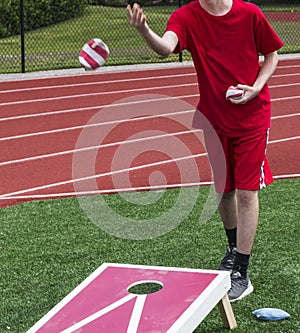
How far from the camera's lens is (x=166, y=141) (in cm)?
1024

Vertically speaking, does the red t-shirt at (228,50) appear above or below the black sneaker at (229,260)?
above

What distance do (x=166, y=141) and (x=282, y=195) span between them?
3111 mm

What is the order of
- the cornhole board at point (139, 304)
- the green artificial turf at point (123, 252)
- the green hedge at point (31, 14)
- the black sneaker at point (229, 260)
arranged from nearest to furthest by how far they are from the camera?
the cornhole board at point (139, 304), the green artificial turf at point (123, 252), the black sneaker at point (229, 260), the green hedge at point (31, 14)

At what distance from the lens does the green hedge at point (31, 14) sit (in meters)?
22.9

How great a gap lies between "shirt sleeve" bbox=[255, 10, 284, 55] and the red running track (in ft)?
11.2

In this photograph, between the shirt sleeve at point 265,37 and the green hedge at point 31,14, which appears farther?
the green hedge at point 31,14

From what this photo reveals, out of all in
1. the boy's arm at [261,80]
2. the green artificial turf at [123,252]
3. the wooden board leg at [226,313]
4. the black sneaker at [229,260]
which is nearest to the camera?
the wooden board leg at [226,313]

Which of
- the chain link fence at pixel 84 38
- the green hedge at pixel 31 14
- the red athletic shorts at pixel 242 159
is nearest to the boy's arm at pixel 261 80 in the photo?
the red athletic shorts at pixel 242 159

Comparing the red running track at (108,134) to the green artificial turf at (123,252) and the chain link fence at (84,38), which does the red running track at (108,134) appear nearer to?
the green artificial turf at (123,252)

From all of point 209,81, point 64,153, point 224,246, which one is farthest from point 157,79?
point 209,81

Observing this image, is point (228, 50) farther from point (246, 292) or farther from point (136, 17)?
point (246, 292)

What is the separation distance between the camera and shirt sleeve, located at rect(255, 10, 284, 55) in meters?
4.57

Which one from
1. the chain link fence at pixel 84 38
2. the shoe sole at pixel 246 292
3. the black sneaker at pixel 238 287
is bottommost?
the chain link fence at pixel 84 38

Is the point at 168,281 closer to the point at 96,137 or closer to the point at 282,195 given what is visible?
the point at 282,195
